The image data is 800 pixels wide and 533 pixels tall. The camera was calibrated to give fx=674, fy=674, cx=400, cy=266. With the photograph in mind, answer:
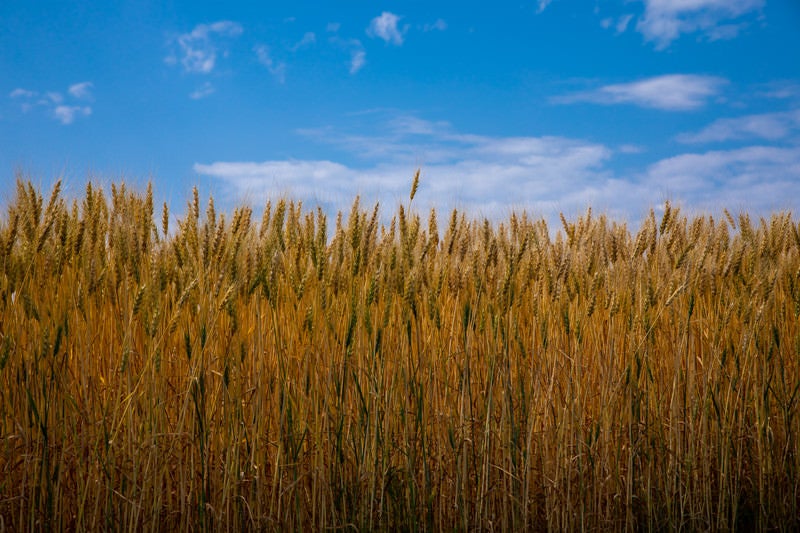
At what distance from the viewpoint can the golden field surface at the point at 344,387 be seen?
2396mm

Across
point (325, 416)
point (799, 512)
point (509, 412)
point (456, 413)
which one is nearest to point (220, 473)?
point (325, 416)

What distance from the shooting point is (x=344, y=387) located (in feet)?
7.95

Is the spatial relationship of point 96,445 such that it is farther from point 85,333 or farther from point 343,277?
point 343,277

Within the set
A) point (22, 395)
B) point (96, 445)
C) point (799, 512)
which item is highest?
point (22, 395)

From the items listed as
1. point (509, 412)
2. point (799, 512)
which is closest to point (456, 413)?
point (509, 412)

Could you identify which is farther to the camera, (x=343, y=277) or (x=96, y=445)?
(x=343, y=277)

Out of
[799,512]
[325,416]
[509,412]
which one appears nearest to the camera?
[325,416]

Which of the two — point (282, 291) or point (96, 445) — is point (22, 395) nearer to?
point (96, 445)

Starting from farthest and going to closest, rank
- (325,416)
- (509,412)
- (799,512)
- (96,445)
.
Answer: (799,512), (509,412), (325,416), (96,445)

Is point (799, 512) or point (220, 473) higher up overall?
point (220, 473)

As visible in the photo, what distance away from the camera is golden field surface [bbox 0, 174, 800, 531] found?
7.86ft

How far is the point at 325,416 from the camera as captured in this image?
8.11 feet

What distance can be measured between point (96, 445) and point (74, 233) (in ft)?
3.05

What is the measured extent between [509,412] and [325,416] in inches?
29.9
